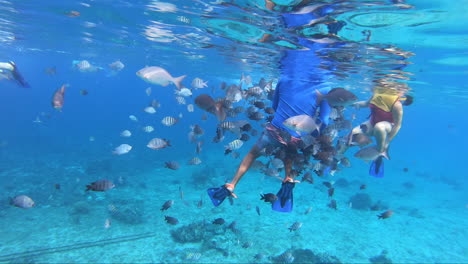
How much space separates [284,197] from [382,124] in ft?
13.7

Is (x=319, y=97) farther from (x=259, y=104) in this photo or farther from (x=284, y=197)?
(x=284, y=197)

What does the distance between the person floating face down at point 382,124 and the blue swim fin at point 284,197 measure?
2389mm

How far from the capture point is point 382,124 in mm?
7578

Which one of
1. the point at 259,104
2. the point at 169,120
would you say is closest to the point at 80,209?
the point at 169,120

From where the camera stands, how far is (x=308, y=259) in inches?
397

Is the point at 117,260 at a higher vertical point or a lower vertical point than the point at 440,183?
higher

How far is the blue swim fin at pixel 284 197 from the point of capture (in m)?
5.71

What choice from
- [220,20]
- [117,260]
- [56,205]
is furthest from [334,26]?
[56,205]

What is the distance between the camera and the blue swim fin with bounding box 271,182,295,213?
5.71 meters

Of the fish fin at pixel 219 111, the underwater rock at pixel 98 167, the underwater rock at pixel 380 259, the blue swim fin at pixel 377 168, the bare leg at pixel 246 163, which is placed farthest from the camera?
the underwater rock at pixel 98 167

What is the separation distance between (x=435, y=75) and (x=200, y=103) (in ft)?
67.6

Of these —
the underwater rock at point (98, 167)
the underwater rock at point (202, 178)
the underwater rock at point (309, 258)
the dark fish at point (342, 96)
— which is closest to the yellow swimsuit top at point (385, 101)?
the dark fish at point (342, 96)

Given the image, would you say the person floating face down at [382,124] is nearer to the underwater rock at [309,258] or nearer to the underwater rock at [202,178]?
the underwater rock at [309,258]

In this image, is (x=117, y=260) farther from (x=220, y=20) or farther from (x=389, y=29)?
(x=389, y=29)
